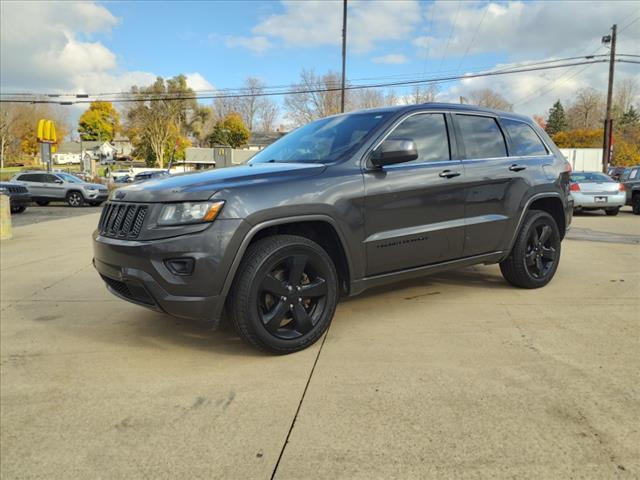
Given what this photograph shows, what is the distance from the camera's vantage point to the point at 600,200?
47.3ft

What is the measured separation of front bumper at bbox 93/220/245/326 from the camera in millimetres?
3127

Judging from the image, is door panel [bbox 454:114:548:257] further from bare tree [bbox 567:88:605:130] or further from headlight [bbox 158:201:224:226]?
bare tree [bbox 567:88:605:130]

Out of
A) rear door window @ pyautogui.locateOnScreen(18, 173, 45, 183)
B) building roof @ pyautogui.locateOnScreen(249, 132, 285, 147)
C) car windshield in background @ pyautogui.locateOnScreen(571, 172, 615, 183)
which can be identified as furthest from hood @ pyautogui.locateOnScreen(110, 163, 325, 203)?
building roof @ pyautogui.locateOnScreen(249, 132, 285, 147)

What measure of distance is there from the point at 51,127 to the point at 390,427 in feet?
104

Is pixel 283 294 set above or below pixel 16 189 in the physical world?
below

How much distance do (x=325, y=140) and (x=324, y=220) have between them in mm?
1043

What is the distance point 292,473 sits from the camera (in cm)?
225

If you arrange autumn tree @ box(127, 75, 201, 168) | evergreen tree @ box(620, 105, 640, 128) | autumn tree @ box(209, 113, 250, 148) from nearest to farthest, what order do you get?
autumn tree @ box(127, 75, 201, 168)
autumn tree @ box(209, 113, 250, 148)
evergreen tree @ box(620, 105, 640, 128)

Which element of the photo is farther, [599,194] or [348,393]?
[599,194]

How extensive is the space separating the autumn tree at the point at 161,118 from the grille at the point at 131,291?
59.3 meters

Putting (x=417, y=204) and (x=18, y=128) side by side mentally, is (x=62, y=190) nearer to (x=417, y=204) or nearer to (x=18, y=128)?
(x=417, y=204)

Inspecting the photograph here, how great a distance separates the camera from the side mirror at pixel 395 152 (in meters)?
3.64

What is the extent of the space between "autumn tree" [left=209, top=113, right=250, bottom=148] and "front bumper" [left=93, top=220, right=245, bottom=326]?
6435cm

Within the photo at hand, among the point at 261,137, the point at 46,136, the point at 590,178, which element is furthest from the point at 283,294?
the point at 261,137
